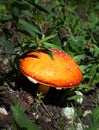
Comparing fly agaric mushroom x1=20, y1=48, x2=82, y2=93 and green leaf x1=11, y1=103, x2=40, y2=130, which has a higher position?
green leaf x1=11, y1=103, x2=40, y2=130

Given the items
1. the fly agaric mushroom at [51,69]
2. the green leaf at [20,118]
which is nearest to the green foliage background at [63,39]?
the fly agaric mushroom at [51,69]

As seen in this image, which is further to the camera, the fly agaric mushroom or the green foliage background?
the green foliage background

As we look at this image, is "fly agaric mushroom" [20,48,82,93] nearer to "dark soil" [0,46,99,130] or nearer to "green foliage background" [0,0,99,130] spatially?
"green foliage background" [0,0,99,130]

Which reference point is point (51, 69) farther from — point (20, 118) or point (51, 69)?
point (20, 118)

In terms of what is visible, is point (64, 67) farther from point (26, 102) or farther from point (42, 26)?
point (42, 26)

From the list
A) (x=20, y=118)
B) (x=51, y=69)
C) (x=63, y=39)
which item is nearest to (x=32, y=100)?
(x=51, y=69)

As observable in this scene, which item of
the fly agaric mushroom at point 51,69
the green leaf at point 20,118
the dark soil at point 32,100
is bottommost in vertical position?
the dark soil at point 32,100

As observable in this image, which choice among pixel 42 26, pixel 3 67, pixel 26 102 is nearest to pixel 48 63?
pixel 26 102

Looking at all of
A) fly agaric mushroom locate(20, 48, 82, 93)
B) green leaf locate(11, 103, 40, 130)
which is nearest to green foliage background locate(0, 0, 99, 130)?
fly agaric mushroom locate(20, 48, 82, 93)

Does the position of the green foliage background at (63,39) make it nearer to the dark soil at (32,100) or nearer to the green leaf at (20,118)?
the dark soil at (32,100)
